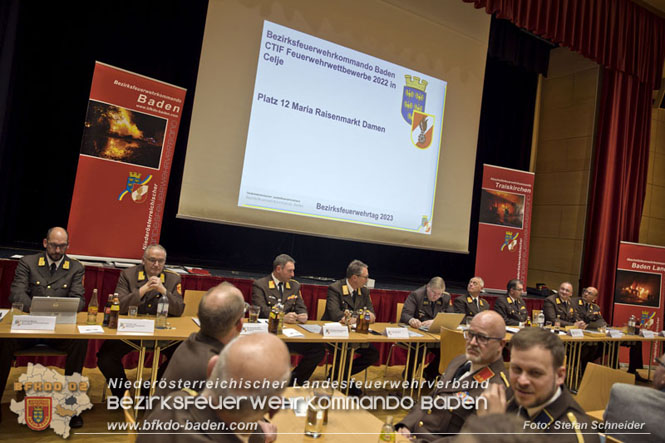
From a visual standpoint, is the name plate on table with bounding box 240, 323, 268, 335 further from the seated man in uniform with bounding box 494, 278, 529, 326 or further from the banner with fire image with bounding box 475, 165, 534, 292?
the banner with fire image with bounding box 475, 165, 534, 292

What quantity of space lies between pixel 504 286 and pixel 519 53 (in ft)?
14.6

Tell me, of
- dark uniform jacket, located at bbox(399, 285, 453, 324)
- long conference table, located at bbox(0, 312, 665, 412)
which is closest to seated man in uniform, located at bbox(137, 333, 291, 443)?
long conference table, located at bbox(0, 312, 665, 412)

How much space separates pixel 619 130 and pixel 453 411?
8.06m

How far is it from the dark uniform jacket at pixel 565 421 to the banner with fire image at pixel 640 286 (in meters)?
7.15

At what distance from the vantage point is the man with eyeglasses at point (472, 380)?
86.7 inches

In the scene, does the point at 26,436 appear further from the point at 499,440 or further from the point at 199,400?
the point at 499,440

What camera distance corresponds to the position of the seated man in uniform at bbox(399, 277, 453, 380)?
495 cm

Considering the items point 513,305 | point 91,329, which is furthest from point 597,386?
point 91,329

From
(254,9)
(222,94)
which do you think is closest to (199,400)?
(222,94)

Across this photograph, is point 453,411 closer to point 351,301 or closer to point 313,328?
point 313,328

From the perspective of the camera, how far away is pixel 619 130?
8.30m

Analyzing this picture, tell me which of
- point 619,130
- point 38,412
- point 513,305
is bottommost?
point 38,412

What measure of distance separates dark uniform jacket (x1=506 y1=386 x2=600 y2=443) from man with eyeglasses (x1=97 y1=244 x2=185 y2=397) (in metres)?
2.78

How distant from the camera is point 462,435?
35.3 inches
